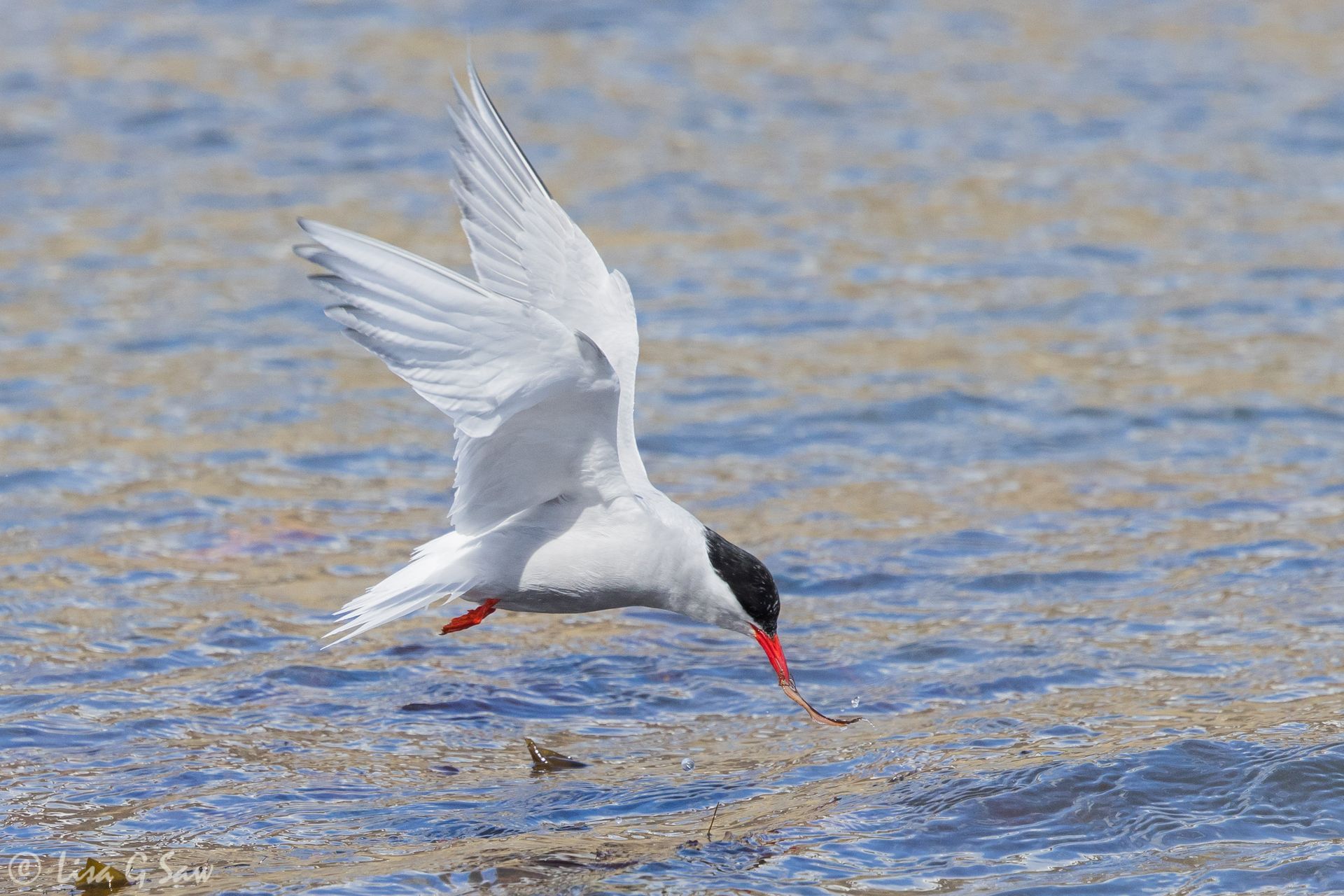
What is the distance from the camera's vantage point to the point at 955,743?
527 centimetres

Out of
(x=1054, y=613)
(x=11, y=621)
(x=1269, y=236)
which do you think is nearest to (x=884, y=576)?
(x=1054, y=613)

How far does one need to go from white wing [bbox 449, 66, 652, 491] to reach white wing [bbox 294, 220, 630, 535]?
0.73 meters

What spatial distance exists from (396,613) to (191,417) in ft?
12.1

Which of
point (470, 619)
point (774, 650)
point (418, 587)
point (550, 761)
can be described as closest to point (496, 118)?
point (418, 587)

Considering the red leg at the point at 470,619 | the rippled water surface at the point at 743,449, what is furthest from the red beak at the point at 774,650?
the red leg at the point at 470,619

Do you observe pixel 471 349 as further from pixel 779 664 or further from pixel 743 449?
pixel 743 449

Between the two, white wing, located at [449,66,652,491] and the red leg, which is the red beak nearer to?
white wing, located at [449,66,652,491]

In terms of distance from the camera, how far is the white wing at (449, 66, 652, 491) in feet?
17.5

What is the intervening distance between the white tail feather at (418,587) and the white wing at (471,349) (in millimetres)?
427

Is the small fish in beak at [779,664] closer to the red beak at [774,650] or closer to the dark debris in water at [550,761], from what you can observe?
the red beak at [774,650]

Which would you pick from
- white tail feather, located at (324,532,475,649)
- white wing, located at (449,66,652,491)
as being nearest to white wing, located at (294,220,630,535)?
white tail feather, located at (324,532,475,649)

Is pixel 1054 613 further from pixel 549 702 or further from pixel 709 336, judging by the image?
pixel 709 336

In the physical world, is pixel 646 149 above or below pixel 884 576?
above

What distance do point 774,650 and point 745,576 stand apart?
13.8 inches
